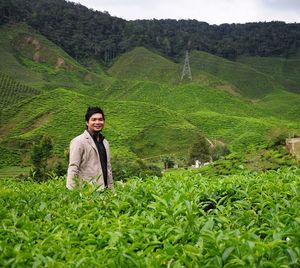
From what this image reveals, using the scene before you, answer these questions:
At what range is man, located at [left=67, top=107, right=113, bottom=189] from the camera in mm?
5418

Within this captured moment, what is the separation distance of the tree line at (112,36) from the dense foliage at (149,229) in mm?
132720

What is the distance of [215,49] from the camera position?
156 meters

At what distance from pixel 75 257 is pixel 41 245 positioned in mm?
231

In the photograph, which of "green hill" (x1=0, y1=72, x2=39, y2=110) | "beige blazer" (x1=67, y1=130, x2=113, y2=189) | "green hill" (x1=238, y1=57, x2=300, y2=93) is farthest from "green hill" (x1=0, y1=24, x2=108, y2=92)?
"beige blazer" (x1=67, y1=130, x2=113, y2=189)

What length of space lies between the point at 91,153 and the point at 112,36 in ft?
480

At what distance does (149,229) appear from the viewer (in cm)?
278

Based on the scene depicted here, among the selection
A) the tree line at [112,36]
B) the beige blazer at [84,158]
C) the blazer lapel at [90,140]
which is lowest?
the beige blazer at [84,158]

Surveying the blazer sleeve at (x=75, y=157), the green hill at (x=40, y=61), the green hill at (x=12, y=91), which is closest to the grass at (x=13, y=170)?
the green hill at (x=12, y=91)

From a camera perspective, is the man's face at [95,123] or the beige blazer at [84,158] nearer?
the beige blazer at [84,158]

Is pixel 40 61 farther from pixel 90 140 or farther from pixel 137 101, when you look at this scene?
pixel 90 140

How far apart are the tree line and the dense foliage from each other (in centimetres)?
13272

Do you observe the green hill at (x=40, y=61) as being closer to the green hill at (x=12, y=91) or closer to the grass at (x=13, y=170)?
the green hill at (x=12, y=91)

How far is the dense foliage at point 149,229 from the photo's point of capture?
2326mm

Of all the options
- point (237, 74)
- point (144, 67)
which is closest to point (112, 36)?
point (144, 67)
